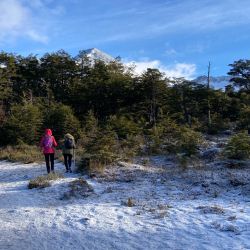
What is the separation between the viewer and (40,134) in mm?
28281

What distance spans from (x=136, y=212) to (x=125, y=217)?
50 cm

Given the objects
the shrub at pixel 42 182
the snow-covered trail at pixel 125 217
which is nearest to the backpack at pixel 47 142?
the shrub at pixel 42 182

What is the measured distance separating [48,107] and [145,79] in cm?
824

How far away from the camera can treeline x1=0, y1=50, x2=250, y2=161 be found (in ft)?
72.4

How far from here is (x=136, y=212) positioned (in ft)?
33.5

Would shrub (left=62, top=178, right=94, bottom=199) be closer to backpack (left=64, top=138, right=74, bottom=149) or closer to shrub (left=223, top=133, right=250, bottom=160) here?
backpack (left=64, top=138, right=74, bottom=149)

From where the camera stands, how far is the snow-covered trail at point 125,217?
8.20 m

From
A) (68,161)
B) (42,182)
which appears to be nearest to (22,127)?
(68,161)

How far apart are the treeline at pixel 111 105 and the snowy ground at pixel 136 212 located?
11.6 feet

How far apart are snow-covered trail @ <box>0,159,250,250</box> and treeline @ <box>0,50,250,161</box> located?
14.0 feet

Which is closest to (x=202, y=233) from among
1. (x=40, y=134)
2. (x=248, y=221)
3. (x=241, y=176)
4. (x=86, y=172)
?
(x=248, y=221)

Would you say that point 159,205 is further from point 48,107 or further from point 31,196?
point 48,107

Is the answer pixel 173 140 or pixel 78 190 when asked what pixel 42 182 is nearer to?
pixel 78 190

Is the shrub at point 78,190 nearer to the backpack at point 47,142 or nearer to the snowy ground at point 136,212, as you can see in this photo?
the snowy ground at point 136,212
